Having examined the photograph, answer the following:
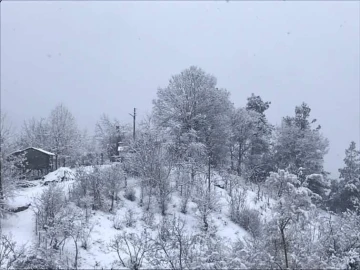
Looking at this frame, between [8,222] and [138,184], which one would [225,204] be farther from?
[8,222]

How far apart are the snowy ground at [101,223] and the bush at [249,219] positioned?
0.47 meters

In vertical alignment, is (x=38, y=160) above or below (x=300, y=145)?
below

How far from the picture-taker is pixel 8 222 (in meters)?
20.5

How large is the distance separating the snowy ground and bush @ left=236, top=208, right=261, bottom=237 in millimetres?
472

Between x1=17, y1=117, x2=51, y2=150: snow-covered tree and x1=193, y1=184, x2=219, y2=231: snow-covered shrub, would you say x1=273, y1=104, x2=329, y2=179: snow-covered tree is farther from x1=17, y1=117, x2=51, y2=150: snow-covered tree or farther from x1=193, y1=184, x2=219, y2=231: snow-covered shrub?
x1=17, y1=117, x2=51, y2=150: snow-covered tree

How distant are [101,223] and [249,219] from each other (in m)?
9.41

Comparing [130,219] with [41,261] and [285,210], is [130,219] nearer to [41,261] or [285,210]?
[41,261]

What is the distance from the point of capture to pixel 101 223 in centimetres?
2136

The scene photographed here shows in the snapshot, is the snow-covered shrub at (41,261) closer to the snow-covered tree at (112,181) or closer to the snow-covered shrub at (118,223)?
the snow-covered shrub at (118,223)

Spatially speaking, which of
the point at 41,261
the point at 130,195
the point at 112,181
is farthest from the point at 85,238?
the point at 130,195

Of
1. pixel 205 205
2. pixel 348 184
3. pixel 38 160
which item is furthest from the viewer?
pixel 348 184

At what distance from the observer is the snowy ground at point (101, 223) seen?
1836cm

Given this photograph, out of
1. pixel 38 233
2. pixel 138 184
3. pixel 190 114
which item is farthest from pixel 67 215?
pixel 190 114

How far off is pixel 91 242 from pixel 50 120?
103 ft
